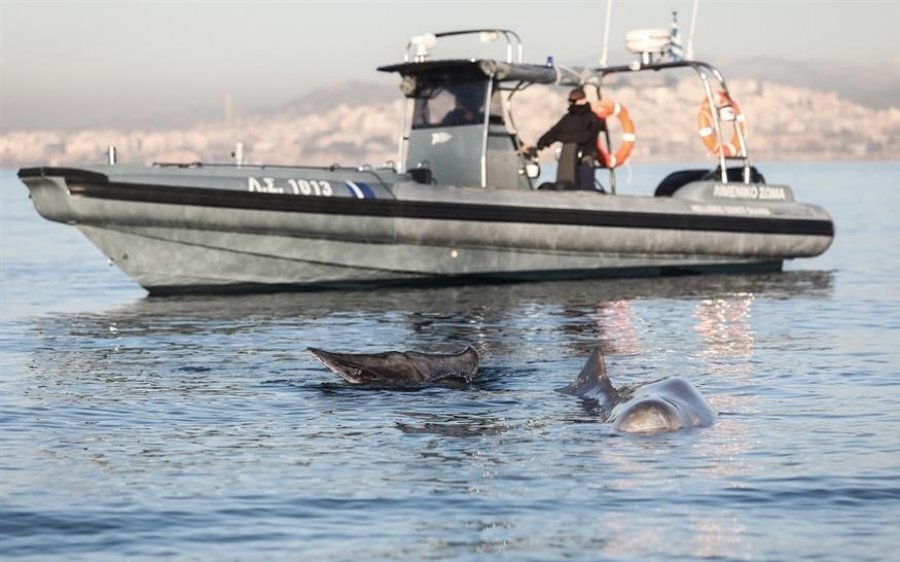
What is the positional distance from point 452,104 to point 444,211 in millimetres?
1957

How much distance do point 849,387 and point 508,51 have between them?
8.76 m

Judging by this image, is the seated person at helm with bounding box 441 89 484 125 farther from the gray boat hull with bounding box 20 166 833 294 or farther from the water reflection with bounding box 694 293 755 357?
the water reflection with bounding box 694 293 755 357

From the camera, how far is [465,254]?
1775 centimetres

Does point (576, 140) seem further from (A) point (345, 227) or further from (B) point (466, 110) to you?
(A) point (345, 227)

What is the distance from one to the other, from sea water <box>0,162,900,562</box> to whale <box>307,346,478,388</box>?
0.19 metres

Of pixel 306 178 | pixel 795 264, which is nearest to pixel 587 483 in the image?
pixel 306 178

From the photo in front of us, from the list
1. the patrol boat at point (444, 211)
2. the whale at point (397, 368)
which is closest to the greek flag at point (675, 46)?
the patrol boat at point (444, 211)

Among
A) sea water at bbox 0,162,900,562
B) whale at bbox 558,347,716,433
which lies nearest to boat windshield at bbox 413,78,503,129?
sea water at bbox 0,162,900,562

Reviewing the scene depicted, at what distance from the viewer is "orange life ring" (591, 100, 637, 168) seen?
19328 mm

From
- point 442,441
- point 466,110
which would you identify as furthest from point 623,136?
point 442,441

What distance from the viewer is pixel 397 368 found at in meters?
10.8

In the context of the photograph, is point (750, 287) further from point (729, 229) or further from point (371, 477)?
point (371, 477)

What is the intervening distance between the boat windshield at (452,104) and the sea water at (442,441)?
2.92m

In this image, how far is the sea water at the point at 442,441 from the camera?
673 centimetres
